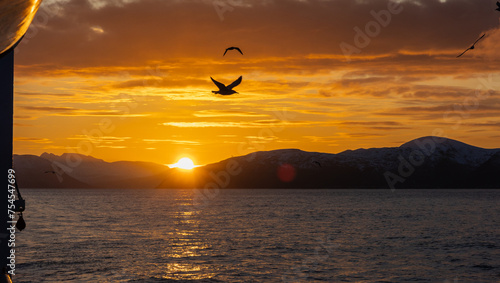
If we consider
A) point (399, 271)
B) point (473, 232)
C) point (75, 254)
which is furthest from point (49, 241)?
point (473, 232)

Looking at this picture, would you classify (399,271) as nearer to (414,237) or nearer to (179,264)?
(179,264)

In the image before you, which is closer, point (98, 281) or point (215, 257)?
point (98, 281)

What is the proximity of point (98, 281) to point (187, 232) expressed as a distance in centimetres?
4600

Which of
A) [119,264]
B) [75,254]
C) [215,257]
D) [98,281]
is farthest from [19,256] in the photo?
[215,257]

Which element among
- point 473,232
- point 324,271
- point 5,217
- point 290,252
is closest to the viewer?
point 5,217

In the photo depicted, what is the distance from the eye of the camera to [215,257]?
5622 cm

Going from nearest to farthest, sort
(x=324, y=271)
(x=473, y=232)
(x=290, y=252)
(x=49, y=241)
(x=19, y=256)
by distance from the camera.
A: (x=324, y=271)
(x=19, y=256)
(x=290, y=252)
(x=49, y=241)
(x=473, y=232)

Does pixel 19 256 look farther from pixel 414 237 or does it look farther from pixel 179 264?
pixel 414 237

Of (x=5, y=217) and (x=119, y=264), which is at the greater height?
(x=5, y=217)

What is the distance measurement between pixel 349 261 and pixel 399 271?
21.4ft

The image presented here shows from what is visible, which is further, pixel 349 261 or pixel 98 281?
pixel 349 261

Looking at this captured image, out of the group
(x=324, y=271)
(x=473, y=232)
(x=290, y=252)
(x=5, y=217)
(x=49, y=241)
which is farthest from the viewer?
(x=473, y=232)

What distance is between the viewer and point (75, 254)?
57.3 metres

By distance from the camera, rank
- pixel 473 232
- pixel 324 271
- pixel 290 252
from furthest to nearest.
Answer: pixel 473 232 → pixel 290 252 → pixel 324 271
